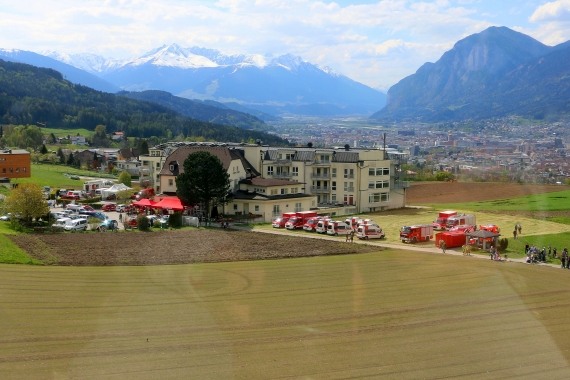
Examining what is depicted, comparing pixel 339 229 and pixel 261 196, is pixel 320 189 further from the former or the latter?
pixel 339 229

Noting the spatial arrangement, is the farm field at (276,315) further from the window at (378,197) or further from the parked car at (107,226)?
the window at (378,197)

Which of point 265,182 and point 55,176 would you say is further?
point 55,176

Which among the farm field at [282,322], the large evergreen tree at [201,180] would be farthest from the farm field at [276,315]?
the large evergreen tree at [201,180]

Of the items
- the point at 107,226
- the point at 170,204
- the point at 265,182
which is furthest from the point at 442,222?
the point at 107,226

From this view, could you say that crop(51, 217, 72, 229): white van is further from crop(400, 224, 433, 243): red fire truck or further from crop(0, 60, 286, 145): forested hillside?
crop(0, 60, 286, 145): forested hillside

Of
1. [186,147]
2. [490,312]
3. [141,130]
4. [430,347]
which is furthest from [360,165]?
[141,130]

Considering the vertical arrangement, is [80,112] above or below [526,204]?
above

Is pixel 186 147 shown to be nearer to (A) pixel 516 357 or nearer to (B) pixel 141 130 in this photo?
(A) pixel 516 357
